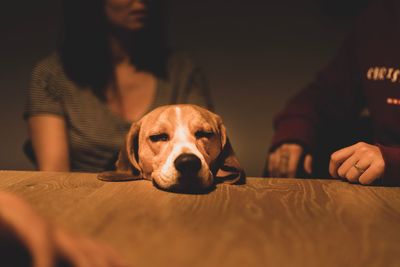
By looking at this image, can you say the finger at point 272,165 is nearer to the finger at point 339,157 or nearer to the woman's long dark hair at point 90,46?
the finger at point 339,157

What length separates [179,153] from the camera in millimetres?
1186

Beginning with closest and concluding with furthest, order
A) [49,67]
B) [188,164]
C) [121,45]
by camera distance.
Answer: [188,164] → [49,67] → [121,45]

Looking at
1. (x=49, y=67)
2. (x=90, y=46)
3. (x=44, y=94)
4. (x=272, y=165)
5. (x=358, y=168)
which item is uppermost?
(x=90, y=46)

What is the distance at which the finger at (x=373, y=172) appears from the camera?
1.20m

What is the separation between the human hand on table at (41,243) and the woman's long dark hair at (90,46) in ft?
4.76

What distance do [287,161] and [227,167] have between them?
0.41 meters

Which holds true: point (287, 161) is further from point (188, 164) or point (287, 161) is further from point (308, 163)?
point (188, 164)

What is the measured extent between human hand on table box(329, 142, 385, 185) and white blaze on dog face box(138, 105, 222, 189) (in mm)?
405

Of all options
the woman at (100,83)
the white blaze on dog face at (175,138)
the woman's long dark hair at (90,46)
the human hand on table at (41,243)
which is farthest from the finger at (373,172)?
the woman's long dark hair at (90,46)

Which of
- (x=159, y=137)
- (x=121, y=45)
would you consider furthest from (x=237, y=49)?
(x=159, y=137)

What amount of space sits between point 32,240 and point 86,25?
1.69m

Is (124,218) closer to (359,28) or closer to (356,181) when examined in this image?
(356,181)

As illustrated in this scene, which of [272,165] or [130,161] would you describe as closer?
[130,161]

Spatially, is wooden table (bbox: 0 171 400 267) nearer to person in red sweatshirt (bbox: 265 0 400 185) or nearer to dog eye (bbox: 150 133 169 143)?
dog eye (bbox: 150 133 169 143)
